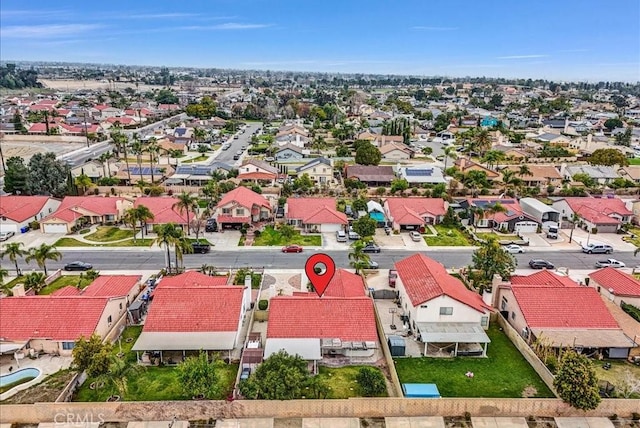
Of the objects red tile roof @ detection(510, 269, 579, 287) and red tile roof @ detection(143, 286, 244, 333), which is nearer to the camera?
red tile roof @ detection(143, 286, 244, 333)

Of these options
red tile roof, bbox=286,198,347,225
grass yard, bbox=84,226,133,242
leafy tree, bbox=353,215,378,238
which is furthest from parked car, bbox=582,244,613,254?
grass yard, bbox=84,226,133,242

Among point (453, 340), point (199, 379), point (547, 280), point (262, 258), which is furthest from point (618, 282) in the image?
point (199, 379)

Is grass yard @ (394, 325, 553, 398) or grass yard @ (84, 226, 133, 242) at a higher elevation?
grass yard @ (84, 226, 133, 242)

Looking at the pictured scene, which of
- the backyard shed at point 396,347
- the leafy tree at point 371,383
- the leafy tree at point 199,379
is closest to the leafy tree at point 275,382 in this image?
the leafy tree at point 199,379

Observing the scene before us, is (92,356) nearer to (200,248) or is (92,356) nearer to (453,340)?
(453,340)

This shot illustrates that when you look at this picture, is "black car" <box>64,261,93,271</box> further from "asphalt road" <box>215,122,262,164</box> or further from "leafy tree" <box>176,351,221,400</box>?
"asphalt road" <box>215,122,262,164</box>

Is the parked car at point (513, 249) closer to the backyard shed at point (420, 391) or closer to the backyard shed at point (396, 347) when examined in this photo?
the backyard shed at point (396, 347)

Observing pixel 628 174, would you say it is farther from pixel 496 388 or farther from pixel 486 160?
pixel 496 388
